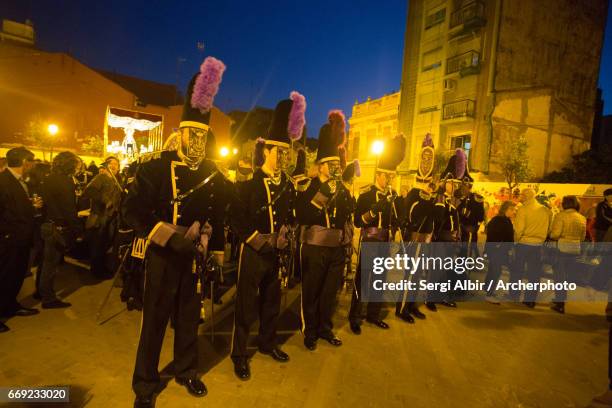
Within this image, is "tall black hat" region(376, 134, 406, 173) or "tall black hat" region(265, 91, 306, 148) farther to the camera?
"tall black hat" region(376, 134, 406, 173)

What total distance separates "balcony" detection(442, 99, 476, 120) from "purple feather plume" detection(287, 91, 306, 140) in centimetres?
2366

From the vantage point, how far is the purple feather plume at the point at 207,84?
344cm

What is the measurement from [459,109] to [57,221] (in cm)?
2621

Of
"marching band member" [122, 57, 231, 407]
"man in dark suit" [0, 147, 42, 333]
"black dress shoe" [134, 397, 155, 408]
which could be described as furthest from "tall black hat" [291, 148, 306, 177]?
"black dress shoe" [134, 397, 155, 408]

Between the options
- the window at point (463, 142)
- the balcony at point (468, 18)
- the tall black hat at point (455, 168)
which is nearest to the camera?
the tall black hat at point (455, 168)

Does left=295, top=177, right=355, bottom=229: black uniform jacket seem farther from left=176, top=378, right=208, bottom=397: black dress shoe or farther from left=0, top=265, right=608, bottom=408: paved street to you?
left=176, top=378, right=208, bottom=397: black dress shoe

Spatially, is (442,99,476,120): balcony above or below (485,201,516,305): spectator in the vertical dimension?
above

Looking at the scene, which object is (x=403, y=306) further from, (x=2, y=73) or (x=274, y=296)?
(x=2, y=73)

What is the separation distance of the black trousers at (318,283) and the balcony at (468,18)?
26978 mm

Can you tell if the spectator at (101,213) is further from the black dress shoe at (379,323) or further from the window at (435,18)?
the window at (435,18)

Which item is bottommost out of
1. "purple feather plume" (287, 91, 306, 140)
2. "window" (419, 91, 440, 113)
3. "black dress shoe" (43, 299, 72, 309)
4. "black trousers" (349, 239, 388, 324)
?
"black dress shoe" (43, 299, 72, 309)

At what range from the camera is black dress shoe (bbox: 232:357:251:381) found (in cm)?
370

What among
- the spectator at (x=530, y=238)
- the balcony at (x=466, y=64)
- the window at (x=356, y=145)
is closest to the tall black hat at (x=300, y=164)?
the spectator at (x=530, y=238)

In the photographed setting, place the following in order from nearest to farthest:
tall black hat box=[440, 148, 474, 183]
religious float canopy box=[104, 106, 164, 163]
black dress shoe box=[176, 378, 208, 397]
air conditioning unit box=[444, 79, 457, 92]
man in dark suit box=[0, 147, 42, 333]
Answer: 1. black dress shoe box=[176, 378, 208, 397]
2. man in dark suit box=[0, 147, 42, 333]
3. tall black hat box=[440, 148, 474, 183]
4. religious float canopy box=[104, 106, 164, 163]
5. air conditioning unit box=[444, 79, 457, 92]
